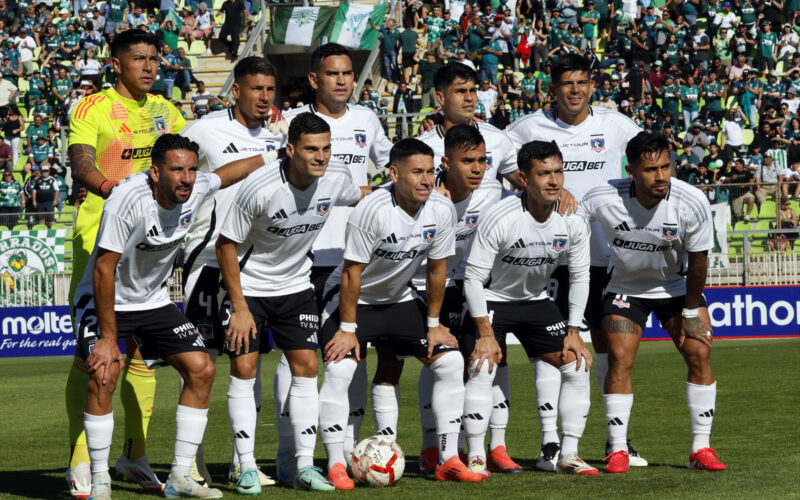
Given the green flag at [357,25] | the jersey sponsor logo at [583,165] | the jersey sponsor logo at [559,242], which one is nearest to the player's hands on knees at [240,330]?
the jersey sponsor logo at [559,242]

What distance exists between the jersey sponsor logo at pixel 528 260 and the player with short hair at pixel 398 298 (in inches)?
18.7

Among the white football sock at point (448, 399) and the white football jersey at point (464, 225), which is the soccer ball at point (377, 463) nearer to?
the white football sock at point (448, 399)

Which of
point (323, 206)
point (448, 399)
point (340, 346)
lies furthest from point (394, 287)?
point (448, 399)

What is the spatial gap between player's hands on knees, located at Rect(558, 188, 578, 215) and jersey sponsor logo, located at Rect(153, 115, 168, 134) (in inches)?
116

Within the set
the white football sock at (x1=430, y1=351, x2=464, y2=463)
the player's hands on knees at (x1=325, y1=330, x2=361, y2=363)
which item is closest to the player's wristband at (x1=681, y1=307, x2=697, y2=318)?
the white football sock at (x1=430, y1=351, x2=464, y2=463)

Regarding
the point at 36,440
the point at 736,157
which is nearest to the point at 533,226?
the point at 36,440

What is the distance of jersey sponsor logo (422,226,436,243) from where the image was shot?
7.60m

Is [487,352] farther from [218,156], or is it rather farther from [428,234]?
[218,156]

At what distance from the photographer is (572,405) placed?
7.94 m

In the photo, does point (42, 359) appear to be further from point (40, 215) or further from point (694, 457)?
point (694, 457)

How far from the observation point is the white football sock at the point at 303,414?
7391mm

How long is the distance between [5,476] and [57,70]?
23644 millimetres

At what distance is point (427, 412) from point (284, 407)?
110 cm

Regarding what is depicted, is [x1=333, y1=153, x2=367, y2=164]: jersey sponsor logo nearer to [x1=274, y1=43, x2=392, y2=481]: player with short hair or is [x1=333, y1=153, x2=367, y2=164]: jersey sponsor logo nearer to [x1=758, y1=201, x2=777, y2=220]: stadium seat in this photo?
[x1=274, y1=43, x2=392, y2=481]: player with short hair
